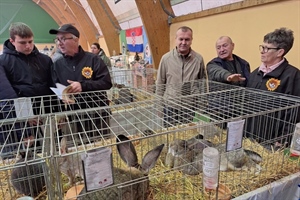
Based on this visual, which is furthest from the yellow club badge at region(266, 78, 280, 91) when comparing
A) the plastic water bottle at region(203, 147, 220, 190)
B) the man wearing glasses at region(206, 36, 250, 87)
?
the plastic water bottle at region(203, 147, 220, 190)

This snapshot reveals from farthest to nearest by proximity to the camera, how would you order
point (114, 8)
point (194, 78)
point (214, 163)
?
point (114, 8) < point (194, 78) < point (214, 163)

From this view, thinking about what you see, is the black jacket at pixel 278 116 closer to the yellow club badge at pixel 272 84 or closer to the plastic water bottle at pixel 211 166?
the yellow club badge at pixel 272 84

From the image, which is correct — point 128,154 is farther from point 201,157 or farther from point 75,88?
point 75,88

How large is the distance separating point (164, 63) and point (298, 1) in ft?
4.11

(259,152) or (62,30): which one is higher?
(62,30)

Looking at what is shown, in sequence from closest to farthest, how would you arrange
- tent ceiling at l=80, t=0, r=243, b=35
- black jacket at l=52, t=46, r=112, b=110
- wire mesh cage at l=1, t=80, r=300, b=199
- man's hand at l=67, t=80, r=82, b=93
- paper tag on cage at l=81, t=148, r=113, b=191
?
paper tag on cage at l=81, t=148, r=113, b=191 → wire mesh cage at l=1, t=80, r=300, b=199 → man's hand at l=67, t=80, r=82, b=93 → black jacket at l=52, t=46, r=112, b=110 → tent ceiling at l=80, t=0, r=243, b=35

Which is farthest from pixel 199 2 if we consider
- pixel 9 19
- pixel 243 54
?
pixel 9 19

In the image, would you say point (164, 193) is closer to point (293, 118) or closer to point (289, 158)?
point (289, 158)

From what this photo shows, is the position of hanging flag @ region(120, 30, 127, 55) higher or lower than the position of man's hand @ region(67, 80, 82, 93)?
higher

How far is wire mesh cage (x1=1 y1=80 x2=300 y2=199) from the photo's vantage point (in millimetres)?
781

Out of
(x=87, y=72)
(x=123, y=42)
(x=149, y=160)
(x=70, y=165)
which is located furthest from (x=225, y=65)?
(x=123, y=42)

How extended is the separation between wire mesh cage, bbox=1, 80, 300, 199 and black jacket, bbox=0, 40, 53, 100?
0.88ft

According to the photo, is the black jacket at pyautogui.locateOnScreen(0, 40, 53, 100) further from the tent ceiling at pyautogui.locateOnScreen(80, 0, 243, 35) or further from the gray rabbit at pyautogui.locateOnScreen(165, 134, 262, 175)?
the tent ceiling at pyautogui.locateOnScreen(80, 0, 243, 35)

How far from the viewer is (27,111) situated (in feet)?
4.27
